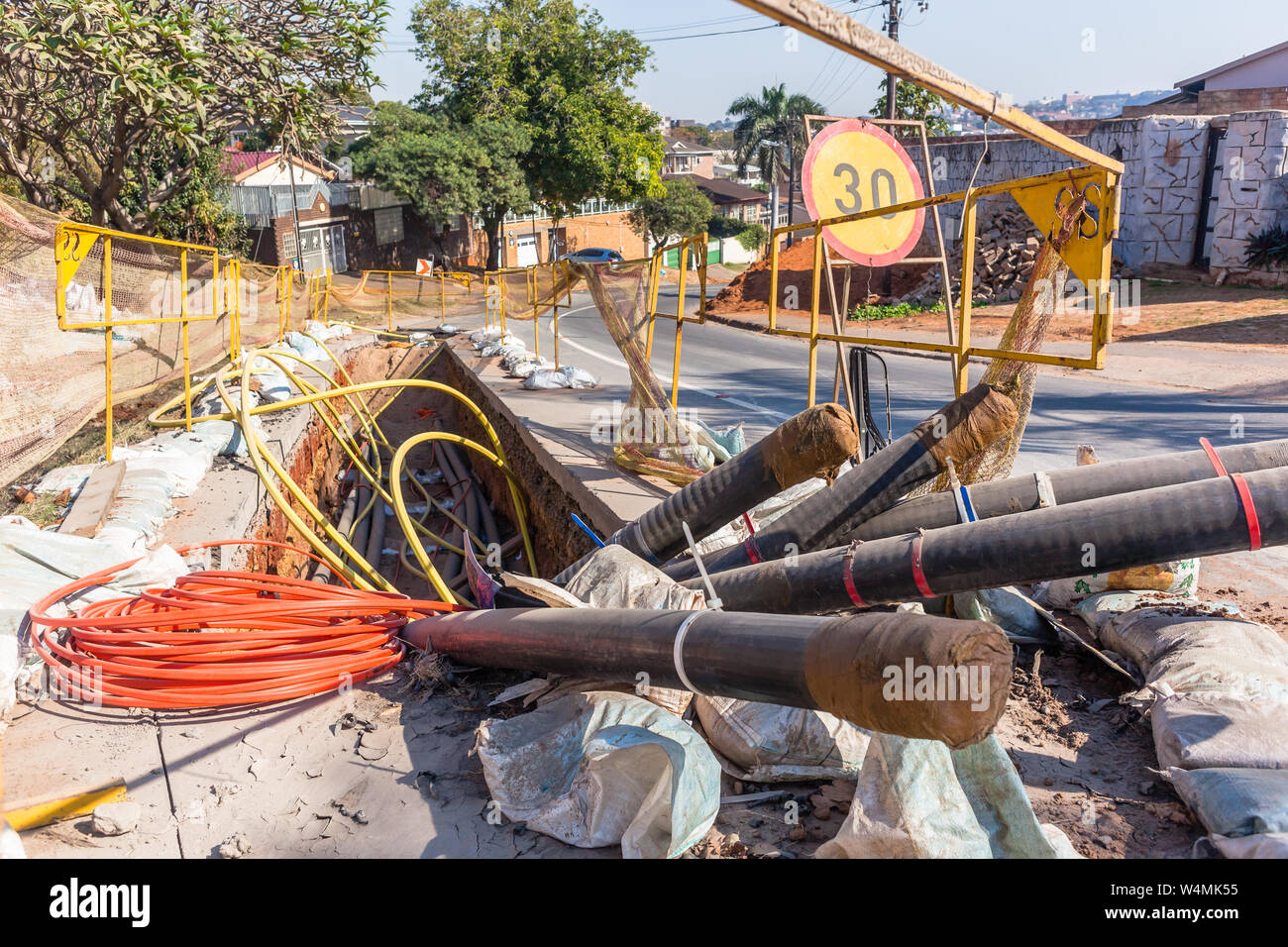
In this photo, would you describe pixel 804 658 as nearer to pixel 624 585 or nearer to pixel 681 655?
pixel 681 655

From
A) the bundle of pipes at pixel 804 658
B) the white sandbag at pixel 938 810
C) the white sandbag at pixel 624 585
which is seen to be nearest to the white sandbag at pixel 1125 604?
the white sandbag at pixel 938 810

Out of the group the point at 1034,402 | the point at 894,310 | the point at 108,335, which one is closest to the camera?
the point at 108,335

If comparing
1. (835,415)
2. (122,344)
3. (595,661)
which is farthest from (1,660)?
(122,344)

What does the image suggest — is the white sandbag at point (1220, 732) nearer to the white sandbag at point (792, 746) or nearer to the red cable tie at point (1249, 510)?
the red cable tie at point (1249, 510)

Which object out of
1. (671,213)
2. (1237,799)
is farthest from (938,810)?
(671,213)

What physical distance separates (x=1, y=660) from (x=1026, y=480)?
4.61m

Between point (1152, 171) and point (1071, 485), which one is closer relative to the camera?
point (1071, 485)

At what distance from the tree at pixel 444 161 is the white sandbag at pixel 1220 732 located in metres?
36.0

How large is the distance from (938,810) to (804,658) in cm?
58

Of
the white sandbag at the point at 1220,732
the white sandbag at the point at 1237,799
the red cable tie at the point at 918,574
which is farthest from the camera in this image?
the red cable tie at the point at 918,574

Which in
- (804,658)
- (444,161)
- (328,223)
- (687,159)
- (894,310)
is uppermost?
(687,159)

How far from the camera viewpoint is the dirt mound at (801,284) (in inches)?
989

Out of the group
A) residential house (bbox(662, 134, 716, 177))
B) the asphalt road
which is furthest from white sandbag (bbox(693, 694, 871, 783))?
residential house (bbox(662, 134, 716, 177))

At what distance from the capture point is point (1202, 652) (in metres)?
3.37
